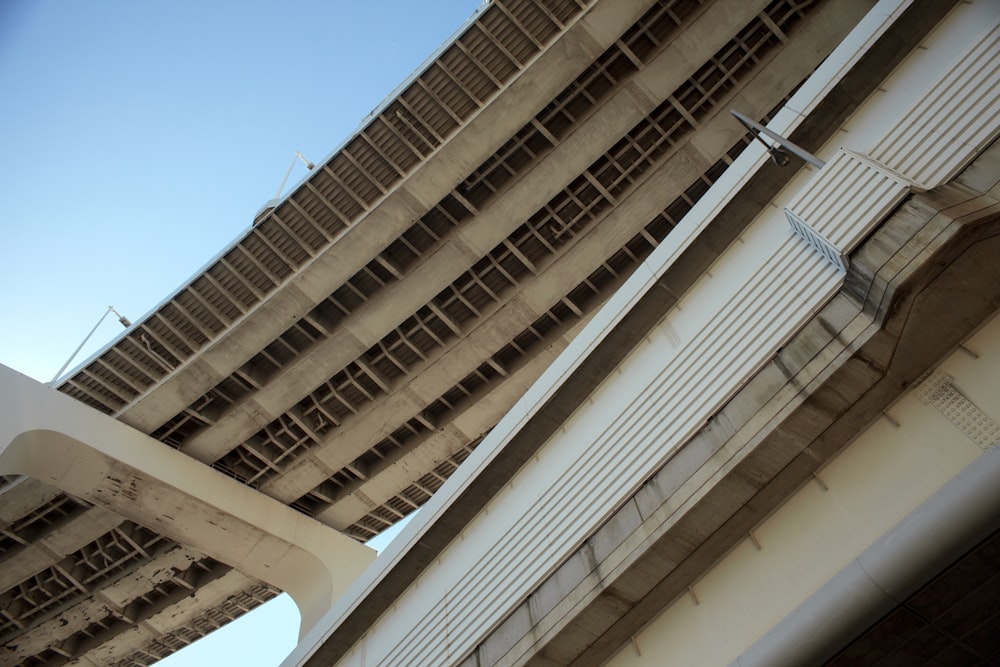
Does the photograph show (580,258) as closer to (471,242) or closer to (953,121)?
(471,242)

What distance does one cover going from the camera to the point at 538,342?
62.1ft

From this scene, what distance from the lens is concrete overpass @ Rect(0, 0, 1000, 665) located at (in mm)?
6969

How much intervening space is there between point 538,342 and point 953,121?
12.6m

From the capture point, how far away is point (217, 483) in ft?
62.0

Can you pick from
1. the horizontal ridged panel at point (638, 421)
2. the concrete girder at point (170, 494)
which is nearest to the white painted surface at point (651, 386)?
the horizontal ridged panel at point (638, 421)

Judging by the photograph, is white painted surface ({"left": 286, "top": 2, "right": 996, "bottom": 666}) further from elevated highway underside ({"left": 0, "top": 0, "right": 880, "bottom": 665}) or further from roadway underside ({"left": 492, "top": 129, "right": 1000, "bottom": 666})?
elevated highway underside ({"left": 0, "top": 0, "right": 880, "bottom": 665})

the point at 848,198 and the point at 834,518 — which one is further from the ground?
the point at 848,198

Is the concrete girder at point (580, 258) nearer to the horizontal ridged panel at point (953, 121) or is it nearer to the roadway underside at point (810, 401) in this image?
the horizontal ridged panel at point (953, 121)

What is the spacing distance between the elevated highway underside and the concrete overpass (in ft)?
0.25

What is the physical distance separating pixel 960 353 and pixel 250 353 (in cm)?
1557

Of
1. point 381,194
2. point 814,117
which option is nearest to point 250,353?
point 381,194

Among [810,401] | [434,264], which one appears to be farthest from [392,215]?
[810,401]

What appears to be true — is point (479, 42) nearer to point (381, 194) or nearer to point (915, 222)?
point (381, 194)

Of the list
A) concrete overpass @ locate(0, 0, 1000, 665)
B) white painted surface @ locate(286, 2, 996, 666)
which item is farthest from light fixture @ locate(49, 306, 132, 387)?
white painted surface @ locate(286, 2, 996, 666)
